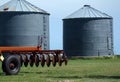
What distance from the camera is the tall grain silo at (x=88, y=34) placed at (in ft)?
177

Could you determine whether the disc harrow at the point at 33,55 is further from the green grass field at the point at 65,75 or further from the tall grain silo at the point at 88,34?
the tall grain silo at the point at 88,34

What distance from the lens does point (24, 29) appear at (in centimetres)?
4406

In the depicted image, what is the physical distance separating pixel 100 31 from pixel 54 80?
37.2 m

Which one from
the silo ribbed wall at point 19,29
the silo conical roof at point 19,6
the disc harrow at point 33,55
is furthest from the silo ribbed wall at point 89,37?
the disc harrow at point 33,55

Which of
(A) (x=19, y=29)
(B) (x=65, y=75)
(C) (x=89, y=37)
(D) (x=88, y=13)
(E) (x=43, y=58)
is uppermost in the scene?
(D) (x=88, y=13)

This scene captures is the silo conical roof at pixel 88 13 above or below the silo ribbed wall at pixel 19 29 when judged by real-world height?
above

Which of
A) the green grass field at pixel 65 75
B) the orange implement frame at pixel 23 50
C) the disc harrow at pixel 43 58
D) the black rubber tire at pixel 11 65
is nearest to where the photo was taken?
the green grass field at pixel 65 75

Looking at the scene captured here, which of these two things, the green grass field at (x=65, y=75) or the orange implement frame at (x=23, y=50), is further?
the orange implement frame at (x=23, y=50)

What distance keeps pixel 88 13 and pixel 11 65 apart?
35.7 m

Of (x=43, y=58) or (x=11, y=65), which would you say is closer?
(x=11, y=65)

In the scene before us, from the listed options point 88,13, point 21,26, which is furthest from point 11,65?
point 88,13

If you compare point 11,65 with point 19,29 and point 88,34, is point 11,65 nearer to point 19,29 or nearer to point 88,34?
point 19,29

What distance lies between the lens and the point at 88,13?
5700cm

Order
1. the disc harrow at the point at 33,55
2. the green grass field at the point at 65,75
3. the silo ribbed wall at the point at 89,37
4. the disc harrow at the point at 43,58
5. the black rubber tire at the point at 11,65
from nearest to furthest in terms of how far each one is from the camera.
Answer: the green grass field at the point at 65,75 → the black rubber tire at the point at 11,65 → the disc harrow at the point at 33,55 → the disc harrow at the point at 43,58 → the silo ribbed wall at the point at 89,37
